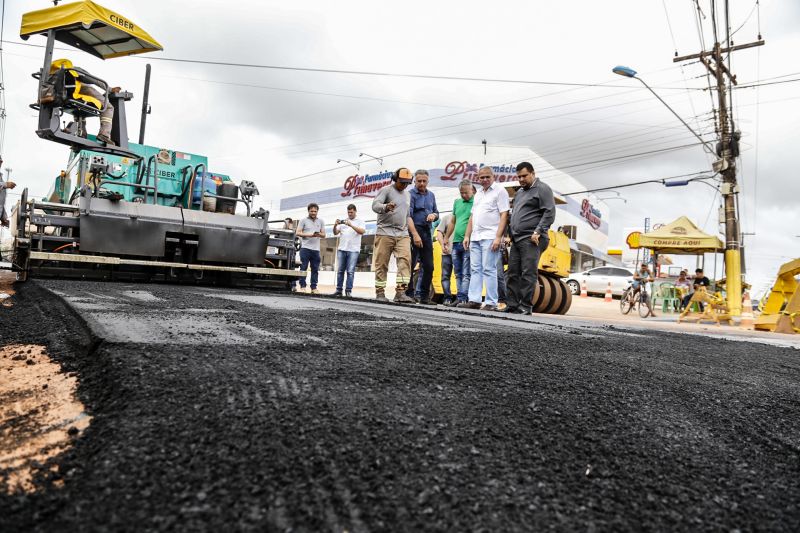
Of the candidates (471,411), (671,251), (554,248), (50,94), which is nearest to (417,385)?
(471,411)

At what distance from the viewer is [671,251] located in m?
15.5

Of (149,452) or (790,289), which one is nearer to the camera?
(149,452)

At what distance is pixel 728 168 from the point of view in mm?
14547

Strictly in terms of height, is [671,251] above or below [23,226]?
above

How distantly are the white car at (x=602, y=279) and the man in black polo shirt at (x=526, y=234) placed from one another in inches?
710

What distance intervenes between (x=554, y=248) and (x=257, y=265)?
16.2 feet

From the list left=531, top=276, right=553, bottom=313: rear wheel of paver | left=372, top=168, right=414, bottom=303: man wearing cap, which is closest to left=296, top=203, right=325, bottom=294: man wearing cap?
left=372, top=168, right=414, bottom=303: man wearing cap

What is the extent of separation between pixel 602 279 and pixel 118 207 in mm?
20804

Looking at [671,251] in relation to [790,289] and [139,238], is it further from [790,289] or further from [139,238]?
[139,238]

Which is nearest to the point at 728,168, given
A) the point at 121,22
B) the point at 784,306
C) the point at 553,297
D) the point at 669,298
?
the point at 669,298

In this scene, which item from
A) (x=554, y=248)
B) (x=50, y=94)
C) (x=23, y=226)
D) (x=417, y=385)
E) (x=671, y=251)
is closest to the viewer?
(x=417, y=385)

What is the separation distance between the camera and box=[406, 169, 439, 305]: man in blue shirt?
7.60 m

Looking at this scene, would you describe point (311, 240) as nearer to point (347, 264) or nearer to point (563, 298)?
point (347, 264)

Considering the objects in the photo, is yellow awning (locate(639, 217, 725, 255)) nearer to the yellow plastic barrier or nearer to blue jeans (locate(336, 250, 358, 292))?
the yellow plastic barrier
